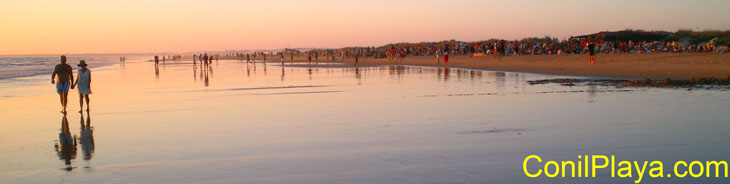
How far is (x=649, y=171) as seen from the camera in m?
5.54

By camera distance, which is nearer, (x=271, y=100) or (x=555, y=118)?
(x=555, y=118)

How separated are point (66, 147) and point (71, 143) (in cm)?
41

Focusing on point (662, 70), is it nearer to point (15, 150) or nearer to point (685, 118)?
point (685, 118)

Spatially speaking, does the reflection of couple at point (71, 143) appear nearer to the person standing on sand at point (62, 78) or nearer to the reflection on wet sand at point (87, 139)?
the reflection on wet sand at point (87, 139)

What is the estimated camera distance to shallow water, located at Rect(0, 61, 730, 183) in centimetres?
584

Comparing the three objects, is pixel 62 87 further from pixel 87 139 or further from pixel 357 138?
pixel 357 138

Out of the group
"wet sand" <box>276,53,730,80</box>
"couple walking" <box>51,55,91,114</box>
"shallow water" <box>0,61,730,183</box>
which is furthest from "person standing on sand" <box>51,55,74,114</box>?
"wet sand" <box>276,53,730,80</box>

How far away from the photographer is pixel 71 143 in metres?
8.07

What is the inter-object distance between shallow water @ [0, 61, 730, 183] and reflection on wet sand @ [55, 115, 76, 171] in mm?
23

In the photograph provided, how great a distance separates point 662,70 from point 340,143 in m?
20.6

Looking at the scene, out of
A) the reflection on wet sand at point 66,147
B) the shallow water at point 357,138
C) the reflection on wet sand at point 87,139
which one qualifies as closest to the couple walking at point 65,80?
the shallow water at point 357,138

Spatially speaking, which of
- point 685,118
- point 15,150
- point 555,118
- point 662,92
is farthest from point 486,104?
point 15,150

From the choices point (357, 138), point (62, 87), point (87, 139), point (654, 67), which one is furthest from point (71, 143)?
point (654, 67)

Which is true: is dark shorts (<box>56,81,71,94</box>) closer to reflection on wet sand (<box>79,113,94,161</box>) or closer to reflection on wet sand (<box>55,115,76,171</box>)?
reflection on wet sand (<box>79,113,94,161</box>)
